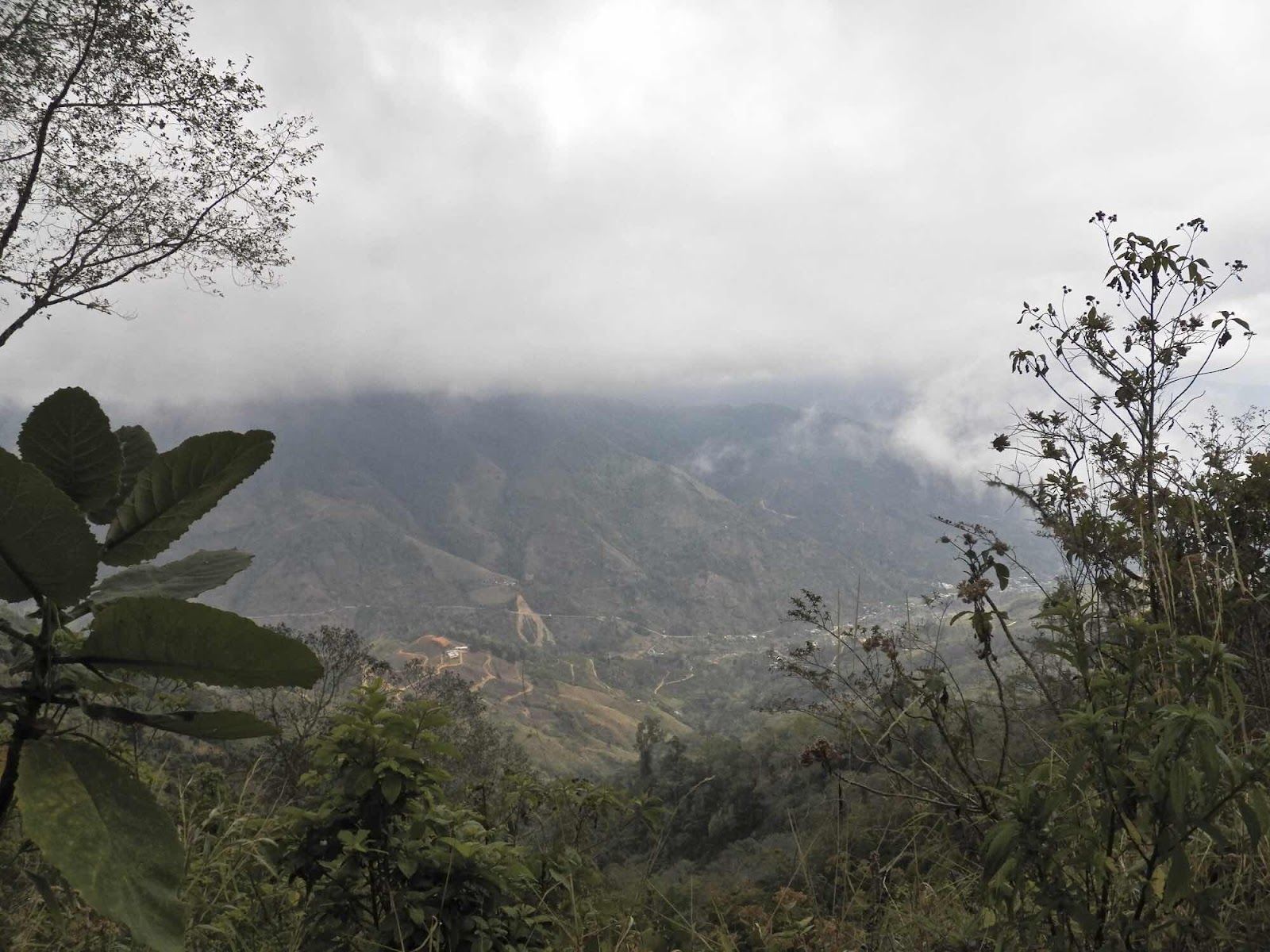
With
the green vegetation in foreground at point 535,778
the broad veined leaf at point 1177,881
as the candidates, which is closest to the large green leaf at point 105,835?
the green vegetation in foreground at point 535,778

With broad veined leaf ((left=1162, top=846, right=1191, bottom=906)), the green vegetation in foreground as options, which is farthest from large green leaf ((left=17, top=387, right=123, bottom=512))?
broad veined leaf ((left=1162, top=846, right=1191, bottom=906))

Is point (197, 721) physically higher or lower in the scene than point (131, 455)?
lower

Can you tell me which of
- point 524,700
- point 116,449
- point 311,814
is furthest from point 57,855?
point 524,700

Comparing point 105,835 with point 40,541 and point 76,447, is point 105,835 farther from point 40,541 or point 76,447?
point 76,447

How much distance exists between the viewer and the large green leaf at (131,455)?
3.39 ft

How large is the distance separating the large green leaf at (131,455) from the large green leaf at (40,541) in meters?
0.18

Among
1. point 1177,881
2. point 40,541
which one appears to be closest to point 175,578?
point 40,541

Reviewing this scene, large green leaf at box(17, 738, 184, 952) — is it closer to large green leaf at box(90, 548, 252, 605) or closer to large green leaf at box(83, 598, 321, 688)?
large green leaf at box(83, 598, 321, 688)

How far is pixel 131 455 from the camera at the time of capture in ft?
3.80

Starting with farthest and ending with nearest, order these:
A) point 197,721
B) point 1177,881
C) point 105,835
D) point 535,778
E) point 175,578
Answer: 1. point 535,778
2. point 1177,881
3. point 175,578
4. point 197,721
5. point 105,835

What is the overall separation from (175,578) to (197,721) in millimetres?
301

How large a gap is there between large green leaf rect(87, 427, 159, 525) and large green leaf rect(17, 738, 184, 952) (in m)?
0.33

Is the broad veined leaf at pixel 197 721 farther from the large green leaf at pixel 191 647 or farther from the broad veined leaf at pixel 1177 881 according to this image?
the broad veined leaf at pixel 1177 881

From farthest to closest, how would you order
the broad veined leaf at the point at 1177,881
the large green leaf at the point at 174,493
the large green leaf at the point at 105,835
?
1. the broad veined leaf at the point at 1177,881
2. the large green leaf at the point at 174,493
3. the large green leaf at the point at 105,835
